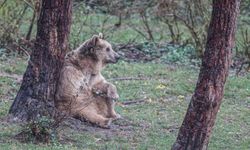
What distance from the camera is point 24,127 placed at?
8.16 m

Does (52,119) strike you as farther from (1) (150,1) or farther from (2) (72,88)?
(1) (150,1)

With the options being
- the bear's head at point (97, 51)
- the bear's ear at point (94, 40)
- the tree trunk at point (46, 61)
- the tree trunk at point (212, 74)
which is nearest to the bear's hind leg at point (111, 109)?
the bear's head at point (97, 51)

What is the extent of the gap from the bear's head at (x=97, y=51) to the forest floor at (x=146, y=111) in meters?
0.84

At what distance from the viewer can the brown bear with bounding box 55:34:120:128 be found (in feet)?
30.4

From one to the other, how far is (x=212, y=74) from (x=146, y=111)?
350 centimetres

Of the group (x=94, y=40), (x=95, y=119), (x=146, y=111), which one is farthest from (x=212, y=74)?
(x=146, y=111)

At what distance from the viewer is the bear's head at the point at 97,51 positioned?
9656 millimetres

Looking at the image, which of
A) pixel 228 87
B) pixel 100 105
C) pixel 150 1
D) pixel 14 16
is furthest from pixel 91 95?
pixel 150 1

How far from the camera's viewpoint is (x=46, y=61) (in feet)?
28.9

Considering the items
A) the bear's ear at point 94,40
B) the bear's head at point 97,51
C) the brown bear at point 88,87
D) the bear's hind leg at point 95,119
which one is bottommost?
the bear's hind leg at point 95,119

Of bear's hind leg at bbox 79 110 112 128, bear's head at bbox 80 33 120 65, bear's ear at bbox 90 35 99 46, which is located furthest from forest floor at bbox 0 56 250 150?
bear's ear at bbox 90 35 99 46

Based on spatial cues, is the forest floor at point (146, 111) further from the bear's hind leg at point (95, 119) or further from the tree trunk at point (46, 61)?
the tree trunk at point (46, 61)

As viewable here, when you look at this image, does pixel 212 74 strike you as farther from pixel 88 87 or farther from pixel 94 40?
pixel 94 40

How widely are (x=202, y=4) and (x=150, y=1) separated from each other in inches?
98.3
